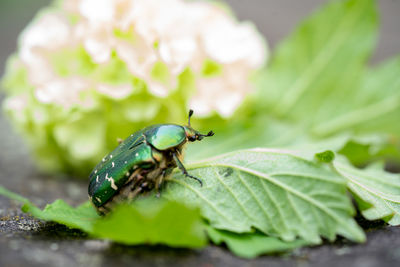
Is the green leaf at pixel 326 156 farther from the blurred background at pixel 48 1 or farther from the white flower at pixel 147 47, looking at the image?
the blurred background at pixel 48 1

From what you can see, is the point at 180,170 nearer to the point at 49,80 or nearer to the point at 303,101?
the point at 49,80

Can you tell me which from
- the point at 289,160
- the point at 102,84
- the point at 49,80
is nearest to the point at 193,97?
the point at 102,84

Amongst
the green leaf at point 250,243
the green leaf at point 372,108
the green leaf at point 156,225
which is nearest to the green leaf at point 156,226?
the green leaf at point 156,225

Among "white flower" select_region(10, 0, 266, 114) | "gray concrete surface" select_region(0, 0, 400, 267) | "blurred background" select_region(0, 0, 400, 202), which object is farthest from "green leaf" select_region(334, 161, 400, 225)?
"blurred background" select_region(0, 0, 400, 202)

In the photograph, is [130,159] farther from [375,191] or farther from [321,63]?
[321,63]

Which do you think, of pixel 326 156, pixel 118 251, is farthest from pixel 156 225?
pixel 326 156

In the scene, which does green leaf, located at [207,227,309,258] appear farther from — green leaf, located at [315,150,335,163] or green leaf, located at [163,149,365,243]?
green leaf, located at [315,150,335,163]

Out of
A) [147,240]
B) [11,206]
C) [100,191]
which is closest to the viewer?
[147,240]
